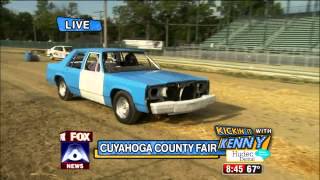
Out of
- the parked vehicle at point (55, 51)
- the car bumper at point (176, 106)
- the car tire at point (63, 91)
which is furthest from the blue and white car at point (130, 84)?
the parked vehicle at point (55, 51)

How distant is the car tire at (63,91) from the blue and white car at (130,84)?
0.89 ft

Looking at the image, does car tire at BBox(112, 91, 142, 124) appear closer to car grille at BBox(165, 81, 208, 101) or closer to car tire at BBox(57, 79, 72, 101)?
car grille at BBox(165, 81, 208, 101)

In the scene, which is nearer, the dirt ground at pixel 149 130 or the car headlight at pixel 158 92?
the dirt ground at pixel 149 130

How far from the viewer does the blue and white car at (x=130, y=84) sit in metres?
6.58

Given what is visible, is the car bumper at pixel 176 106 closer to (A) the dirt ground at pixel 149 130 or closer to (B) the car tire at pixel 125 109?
(A) the dirt ground at pixel 149 130

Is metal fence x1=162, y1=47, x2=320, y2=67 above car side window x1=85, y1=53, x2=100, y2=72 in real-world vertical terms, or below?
below

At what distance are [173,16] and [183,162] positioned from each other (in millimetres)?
68700

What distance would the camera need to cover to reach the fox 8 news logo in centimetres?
164

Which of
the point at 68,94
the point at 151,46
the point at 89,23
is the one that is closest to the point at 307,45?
the point at 151,46

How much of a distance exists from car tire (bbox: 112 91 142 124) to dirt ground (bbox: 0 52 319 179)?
0.18m

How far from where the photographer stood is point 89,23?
1846 mm

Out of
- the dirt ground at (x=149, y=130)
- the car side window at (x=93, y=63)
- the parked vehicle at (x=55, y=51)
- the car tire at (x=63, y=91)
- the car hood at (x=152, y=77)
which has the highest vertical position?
the parked vehicle at (x=55, y=51)

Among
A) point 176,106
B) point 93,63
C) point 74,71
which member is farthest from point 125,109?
point 74,71

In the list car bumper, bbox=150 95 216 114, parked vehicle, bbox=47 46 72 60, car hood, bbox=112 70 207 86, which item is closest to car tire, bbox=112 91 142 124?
car hood, bbox=112 70 207 86
